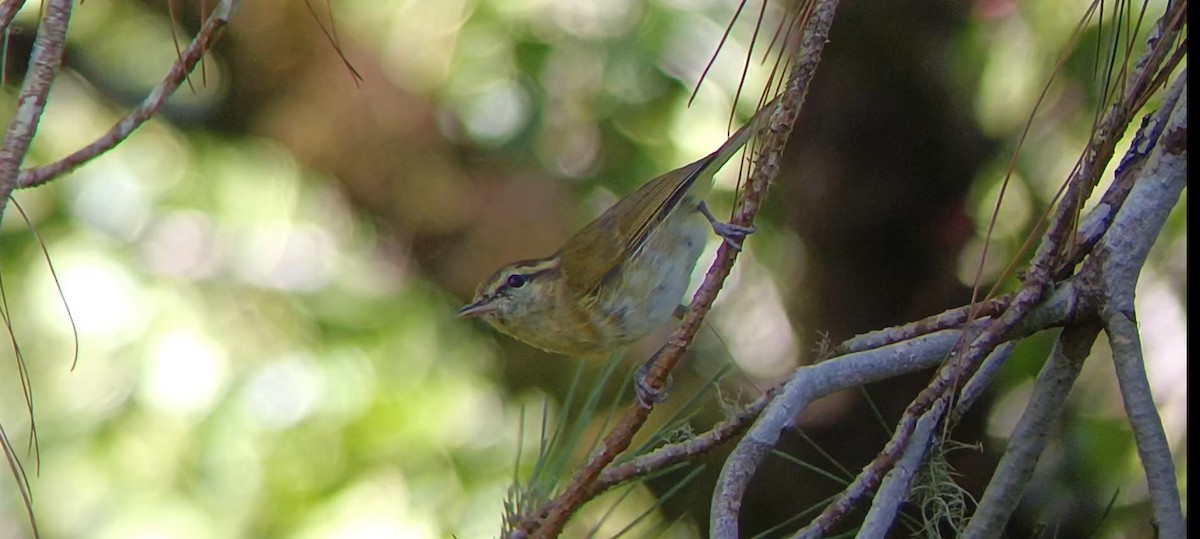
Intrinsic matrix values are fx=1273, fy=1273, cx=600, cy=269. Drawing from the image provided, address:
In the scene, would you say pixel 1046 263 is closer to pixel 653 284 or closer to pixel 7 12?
pixel 7 12

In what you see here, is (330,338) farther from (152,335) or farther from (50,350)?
(50,350)

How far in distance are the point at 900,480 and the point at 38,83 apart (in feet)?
2.41

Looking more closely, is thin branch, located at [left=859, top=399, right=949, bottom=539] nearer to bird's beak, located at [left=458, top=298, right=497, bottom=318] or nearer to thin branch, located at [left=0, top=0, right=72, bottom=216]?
thin branch, located at [left=0, top=0, right=72, bottom=216]

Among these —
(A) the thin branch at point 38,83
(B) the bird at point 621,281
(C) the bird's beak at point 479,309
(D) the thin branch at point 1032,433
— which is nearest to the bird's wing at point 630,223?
(B) the bird at point 621,281

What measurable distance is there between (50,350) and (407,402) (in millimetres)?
761

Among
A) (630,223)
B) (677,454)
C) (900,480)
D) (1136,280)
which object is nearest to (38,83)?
(677,454)

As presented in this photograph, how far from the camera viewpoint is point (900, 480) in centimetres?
99

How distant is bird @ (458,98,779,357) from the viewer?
1.93 metres

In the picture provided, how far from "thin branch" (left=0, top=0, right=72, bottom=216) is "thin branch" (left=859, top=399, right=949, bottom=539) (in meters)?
0.66

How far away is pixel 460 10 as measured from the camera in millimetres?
2516

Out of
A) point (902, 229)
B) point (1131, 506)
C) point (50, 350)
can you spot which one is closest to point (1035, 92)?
point (902, 229)

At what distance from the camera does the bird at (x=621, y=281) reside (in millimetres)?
1928

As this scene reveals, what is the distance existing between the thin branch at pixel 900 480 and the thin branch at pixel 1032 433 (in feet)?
0.20

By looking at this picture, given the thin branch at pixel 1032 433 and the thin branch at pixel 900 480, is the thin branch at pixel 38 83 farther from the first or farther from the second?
the thin branch at pixel 1032 433
